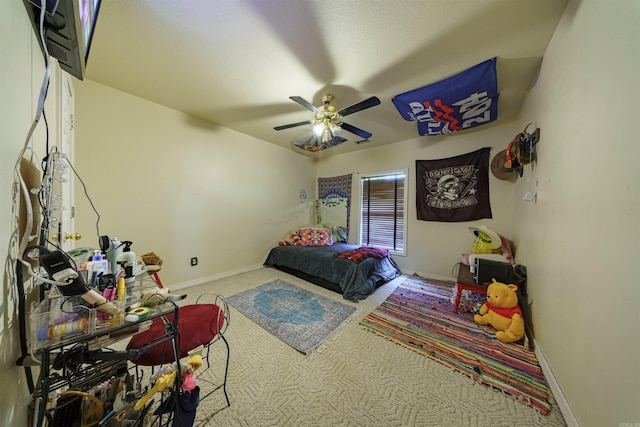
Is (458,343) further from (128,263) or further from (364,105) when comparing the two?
(128,263)

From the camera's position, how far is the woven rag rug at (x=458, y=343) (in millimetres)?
1314

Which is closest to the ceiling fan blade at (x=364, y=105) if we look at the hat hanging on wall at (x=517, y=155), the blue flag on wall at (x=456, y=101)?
the blue flag on wall at (x=456, y=101)

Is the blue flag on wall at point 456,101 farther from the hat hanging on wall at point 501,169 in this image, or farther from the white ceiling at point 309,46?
the hat hanging on wall at point 501,169

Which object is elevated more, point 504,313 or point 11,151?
point 11,151

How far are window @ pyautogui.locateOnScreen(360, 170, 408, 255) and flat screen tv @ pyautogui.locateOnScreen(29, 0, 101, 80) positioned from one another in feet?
11.9

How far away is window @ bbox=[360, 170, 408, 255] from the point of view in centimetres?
361

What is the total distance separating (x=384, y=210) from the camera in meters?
3.83

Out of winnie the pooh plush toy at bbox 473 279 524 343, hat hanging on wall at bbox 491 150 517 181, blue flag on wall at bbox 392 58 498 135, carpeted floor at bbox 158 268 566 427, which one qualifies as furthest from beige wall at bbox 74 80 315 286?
hat hanging on wall at bbox 491 150 517 181

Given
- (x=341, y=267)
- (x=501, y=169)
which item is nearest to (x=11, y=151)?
(x=341, y=267)

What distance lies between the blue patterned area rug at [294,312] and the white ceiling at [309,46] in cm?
238

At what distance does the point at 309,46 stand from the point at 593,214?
2024mm

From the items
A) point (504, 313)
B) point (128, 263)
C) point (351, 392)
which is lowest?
point (351, 392)

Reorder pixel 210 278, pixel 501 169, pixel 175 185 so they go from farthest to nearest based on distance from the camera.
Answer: pixel 210 278, pixel 175 185, pixel 501 169

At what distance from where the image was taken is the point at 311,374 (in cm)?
140
